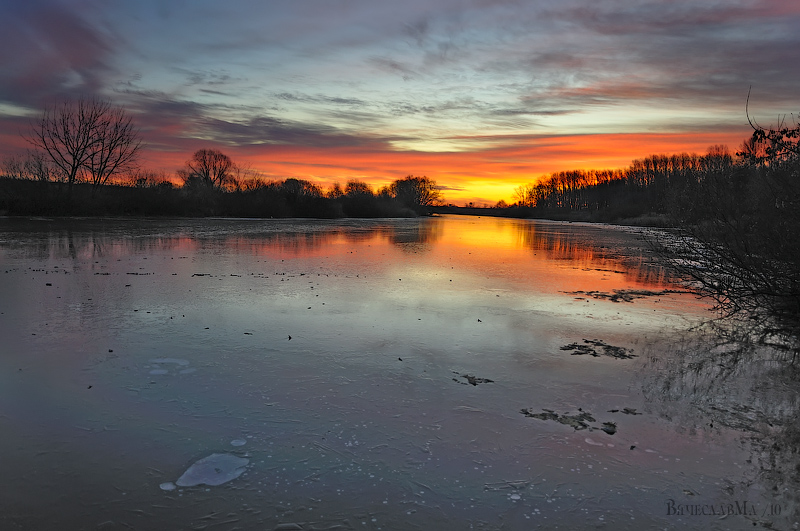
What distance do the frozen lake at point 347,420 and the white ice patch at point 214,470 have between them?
0.05 feet

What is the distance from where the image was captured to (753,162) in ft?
22.5

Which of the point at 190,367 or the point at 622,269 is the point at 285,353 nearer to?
the point at 190,367

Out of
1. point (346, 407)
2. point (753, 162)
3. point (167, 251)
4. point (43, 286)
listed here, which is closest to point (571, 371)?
point (346, 407)

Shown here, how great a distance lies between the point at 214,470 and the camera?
122 inches

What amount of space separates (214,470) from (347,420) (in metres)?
1.07

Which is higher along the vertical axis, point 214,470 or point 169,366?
point 169,366

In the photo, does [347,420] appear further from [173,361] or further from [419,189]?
[419,189]

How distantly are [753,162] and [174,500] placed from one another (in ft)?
26.3

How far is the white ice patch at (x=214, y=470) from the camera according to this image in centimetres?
297

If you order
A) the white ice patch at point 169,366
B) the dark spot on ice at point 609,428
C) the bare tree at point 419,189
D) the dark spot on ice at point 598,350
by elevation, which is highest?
the bare tree at point 419,189

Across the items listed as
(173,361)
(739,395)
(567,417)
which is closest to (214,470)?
(173,361)

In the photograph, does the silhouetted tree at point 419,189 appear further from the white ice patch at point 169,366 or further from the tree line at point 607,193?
the white ice patch at point 169,366

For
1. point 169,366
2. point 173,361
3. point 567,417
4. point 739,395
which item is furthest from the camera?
point 173,361

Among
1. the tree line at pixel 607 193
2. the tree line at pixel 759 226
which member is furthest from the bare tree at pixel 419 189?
the tree line at pixel 759 226
